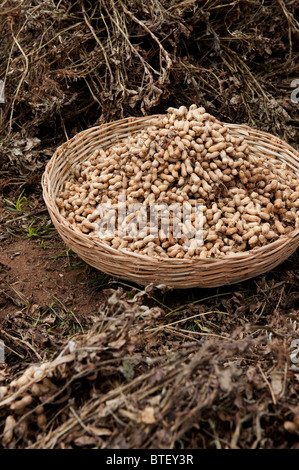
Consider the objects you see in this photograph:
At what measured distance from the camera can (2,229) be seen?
2.77 m

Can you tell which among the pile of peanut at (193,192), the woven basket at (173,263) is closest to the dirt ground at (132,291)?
the woven basket at (173,263)

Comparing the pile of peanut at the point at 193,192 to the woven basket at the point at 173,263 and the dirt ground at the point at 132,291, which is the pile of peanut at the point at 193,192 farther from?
the dirt ground at the point at 132,291

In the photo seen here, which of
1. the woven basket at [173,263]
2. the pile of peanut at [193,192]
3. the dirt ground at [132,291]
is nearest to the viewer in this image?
the dirt ground at [132,291]

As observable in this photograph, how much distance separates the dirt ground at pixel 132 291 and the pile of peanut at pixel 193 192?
234 millimetres

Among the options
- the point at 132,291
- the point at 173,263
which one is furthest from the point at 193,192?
the point at 132,291

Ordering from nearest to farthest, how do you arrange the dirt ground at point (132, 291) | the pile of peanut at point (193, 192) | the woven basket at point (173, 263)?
the dirt ground at point (132, 291)
the woven basket at point (173, 263)
the pile of peanut at point (193, 192)

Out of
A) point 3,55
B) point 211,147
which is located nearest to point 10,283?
point 211,147

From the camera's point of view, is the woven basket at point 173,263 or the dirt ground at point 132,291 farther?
the woven basket at point 173,263

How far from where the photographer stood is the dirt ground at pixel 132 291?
135 cm

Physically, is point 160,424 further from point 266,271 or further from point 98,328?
point 266,271

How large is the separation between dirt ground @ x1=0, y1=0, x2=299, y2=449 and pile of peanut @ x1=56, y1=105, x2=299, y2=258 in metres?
0.23

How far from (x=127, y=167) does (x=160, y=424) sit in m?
1.35

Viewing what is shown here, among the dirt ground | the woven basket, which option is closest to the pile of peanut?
the woven basket

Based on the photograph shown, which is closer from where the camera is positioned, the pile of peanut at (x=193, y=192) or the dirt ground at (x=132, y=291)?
the dirt ground at (x=132, y=291)
